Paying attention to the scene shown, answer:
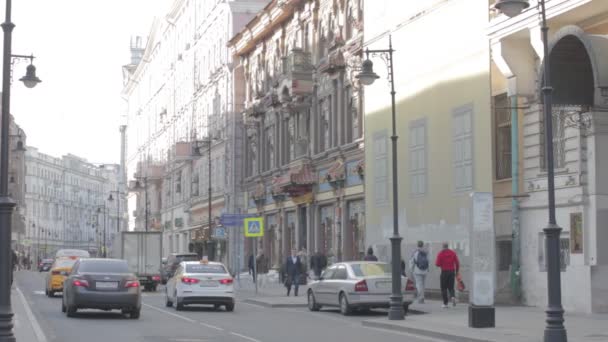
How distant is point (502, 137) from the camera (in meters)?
31.0

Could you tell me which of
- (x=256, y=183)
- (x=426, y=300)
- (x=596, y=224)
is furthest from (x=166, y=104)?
(x=596, y=224)

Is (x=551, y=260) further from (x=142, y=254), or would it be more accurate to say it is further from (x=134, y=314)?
(x=142, y=254)

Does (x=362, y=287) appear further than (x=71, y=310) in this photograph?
Yes

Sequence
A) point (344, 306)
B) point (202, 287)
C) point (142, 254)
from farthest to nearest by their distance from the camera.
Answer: point (142, 254)
point (202, 287)
point (344, 306)

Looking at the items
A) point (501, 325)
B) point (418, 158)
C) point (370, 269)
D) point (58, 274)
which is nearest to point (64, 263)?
point (58, 274)

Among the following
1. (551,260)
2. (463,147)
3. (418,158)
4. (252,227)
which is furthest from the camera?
(252,227)

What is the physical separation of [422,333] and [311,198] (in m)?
27.0

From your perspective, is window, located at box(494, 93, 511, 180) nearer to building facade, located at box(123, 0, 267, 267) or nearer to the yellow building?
the yellow building

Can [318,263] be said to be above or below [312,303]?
above

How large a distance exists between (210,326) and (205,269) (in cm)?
732

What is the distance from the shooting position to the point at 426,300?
114 feet

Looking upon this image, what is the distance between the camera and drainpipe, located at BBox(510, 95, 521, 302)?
97.5ft

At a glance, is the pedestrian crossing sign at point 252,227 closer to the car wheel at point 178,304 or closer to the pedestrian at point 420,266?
the car wheel at point 178,304

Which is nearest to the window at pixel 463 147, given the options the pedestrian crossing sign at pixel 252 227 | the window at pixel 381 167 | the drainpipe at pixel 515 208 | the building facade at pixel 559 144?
the building facade at pixel 559 144
